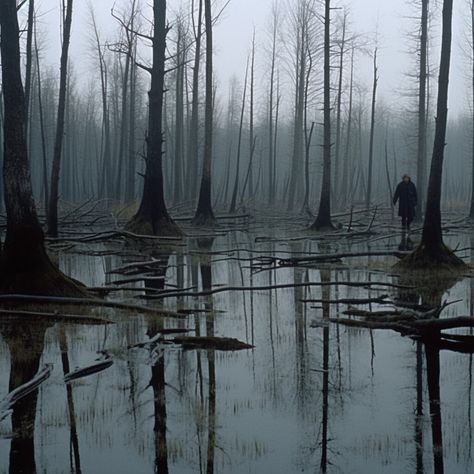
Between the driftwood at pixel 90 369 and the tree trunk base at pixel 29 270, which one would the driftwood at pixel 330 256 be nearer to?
the tree trunk base at pixel 29 270

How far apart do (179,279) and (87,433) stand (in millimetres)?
6134

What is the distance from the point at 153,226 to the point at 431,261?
828 centimetres

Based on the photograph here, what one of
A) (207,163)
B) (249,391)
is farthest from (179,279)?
(207,163)

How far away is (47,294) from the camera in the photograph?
709 centimetres

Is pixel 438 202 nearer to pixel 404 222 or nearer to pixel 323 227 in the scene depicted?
pixel 404 222

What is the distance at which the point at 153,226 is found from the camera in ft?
54.2

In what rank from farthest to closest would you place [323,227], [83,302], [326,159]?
[326,159]
[323,227]
[83,302]

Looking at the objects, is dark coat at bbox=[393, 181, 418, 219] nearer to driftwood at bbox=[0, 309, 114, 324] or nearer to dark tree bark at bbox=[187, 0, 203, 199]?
driftwood at bbox=[0, 309, 114, 324]

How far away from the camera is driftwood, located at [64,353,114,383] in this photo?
4.61 m

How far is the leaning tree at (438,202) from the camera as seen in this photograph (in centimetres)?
1036

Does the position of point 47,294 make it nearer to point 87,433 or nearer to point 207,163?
point 87,433

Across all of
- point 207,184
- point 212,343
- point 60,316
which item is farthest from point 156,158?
point 212,343

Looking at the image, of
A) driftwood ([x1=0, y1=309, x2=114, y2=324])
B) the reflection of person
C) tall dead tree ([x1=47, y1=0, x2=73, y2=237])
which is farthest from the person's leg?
driftwood ([x1=0, y1=309, x2=114, y2=324])

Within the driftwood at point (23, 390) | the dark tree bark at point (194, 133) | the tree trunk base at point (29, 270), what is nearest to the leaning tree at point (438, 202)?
the tree trunk base at point (29, 270)
